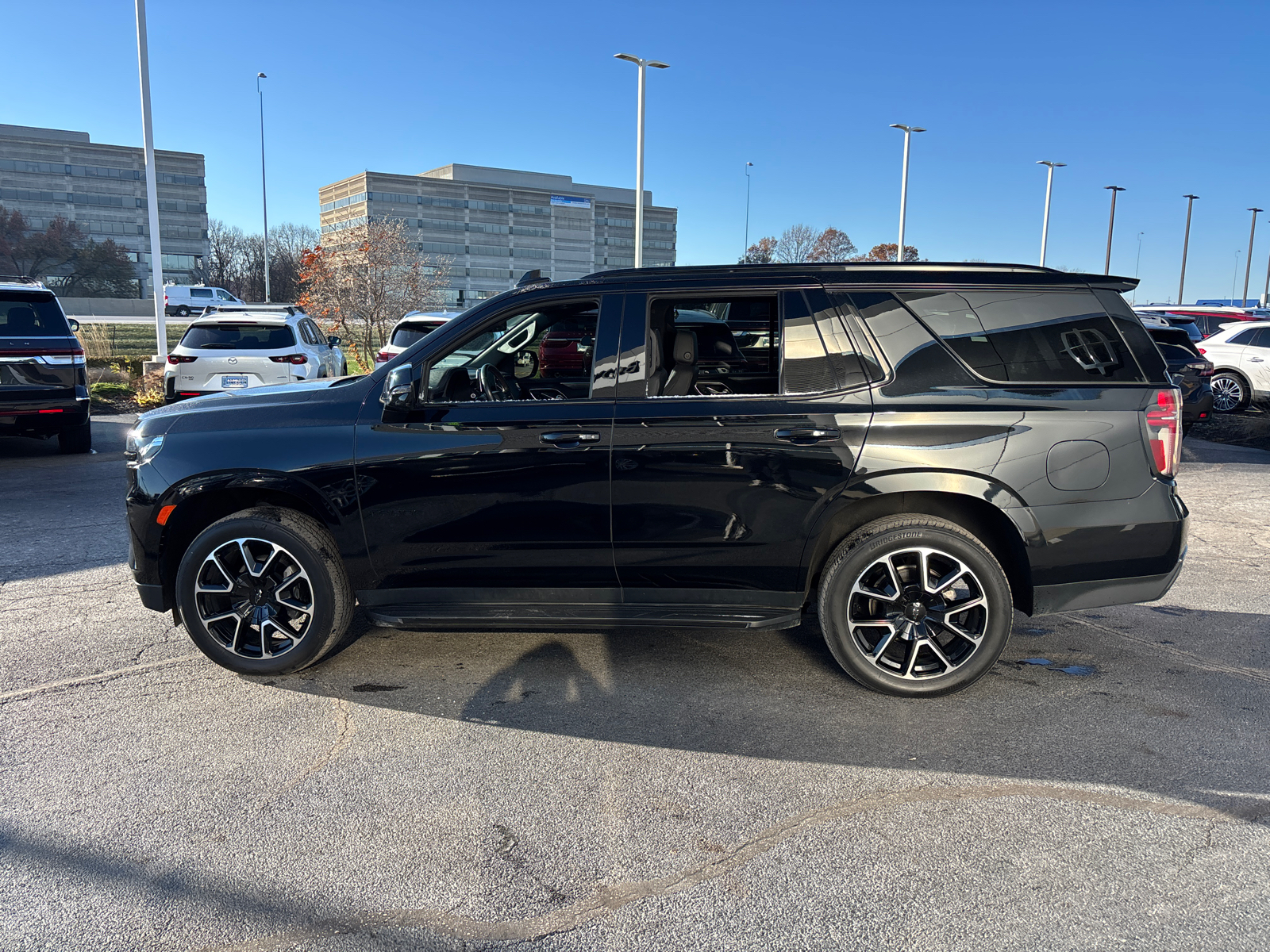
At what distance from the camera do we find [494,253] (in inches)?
4343

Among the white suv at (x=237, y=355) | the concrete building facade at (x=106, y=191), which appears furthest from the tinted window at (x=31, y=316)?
the concrete building facade at (x=106, y=191)

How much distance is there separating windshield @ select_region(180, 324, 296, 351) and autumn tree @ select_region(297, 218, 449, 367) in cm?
947

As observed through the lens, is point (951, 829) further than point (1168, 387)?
No

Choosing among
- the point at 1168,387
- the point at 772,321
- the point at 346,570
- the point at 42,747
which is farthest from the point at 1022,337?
the point at 42,747

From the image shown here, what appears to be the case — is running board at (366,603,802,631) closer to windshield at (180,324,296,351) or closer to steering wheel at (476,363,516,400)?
steering wheel at (476,363,516,400)

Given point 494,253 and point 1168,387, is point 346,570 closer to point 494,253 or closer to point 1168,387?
point 1168,387

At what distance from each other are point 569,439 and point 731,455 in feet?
2.39

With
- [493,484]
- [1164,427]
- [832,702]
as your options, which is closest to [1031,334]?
[1164,427]

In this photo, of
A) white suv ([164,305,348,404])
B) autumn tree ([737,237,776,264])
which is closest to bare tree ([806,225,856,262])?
autumn tree ([737,237,776,264])

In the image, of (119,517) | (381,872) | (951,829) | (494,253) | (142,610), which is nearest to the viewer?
(381,872)

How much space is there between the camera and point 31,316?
10328 millimetres

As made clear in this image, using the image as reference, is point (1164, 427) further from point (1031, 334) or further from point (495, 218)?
point (495, 218)

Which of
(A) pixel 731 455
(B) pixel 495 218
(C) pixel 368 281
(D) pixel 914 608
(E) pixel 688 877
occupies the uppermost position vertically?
(B) pixel 495 218

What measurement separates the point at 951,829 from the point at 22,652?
182 inches
